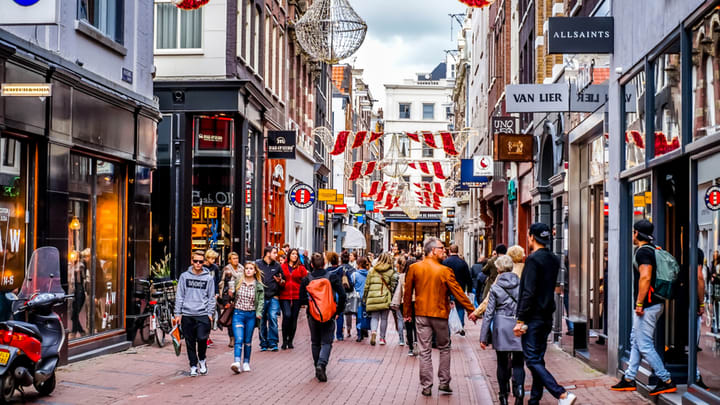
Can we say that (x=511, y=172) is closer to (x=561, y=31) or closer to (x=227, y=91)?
(x=227, y=91)

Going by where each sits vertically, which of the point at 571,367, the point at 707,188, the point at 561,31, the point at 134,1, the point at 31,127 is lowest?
the point at 571,367

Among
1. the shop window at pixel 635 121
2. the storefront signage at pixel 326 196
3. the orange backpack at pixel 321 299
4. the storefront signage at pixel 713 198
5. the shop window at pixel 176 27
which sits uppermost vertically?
the shop window at pixel 176 27

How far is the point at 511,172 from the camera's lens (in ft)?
98.7

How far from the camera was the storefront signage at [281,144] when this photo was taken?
2891cm

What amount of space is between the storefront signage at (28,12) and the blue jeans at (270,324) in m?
7.51

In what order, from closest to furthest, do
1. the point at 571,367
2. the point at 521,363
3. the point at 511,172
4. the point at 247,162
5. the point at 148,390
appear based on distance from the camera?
the point at 521,363 → the point at 148,390 → the point at 571,367 → the point at 247,162 → the point at 511,172

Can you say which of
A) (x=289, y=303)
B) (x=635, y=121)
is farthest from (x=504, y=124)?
(x=635, y=121)

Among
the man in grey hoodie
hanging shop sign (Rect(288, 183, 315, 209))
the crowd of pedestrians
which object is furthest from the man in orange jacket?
hanging shop sign (Rect(288, 183, 315, 209))

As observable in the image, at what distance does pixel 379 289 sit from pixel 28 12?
368 inches

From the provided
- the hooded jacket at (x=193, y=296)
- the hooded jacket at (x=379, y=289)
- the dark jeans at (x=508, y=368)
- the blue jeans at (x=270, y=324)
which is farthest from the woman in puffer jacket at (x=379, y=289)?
the dark jeans at (x=508, y=368)

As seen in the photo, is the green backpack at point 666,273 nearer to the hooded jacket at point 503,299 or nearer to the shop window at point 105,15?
the hooded jacket at point 503,299

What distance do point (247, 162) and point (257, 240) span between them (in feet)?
9.63

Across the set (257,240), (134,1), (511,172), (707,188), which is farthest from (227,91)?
(707,188)

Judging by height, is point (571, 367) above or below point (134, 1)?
below
